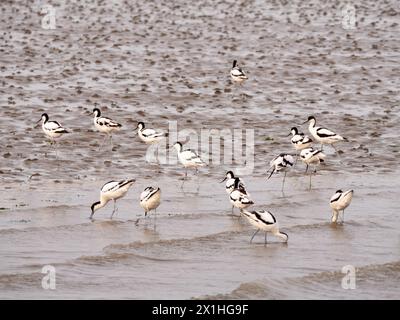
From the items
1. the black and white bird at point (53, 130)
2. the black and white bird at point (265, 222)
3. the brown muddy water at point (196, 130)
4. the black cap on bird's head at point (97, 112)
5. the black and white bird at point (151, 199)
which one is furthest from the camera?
the black cap on bird's head at point (97, 112)

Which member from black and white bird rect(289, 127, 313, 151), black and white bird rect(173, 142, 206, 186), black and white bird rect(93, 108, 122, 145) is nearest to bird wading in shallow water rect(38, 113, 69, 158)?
black and white bird rect(93, 108, 122, 145)

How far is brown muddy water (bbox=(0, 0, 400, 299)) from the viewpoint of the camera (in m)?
14.4

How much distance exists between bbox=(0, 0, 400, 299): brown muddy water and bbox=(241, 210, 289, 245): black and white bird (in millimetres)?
233

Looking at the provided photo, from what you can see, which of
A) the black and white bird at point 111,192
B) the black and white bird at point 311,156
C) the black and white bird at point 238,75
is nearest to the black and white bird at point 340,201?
the black and white bird at point 311,156

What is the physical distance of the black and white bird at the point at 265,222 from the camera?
15.8m

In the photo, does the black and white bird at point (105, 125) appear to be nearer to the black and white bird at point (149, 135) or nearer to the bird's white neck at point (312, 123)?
the black and white bird at point (149, 135)

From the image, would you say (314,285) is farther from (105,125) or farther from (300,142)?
(105,125)

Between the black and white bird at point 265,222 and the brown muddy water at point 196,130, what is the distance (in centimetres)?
23

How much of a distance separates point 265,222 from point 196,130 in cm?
809

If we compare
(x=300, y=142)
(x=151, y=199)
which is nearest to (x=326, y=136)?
(x=300, y=142)

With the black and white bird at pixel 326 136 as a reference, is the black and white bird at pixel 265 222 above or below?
below

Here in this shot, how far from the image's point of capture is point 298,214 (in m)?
18.0

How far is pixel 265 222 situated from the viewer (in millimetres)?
15773

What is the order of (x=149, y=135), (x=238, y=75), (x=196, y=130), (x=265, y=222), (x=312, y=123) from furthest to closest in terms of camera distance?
(x=238, y=75), (x=196, y=130), (x=312, y=123), (x=149, y=135), (x=265, y=222)
